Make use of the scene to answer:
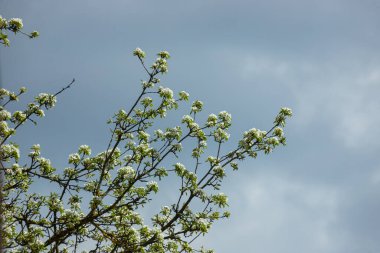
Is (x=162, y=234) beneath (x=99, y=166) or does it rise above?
beneath

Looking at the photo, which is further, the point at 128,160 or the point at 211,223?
the point at 128,160

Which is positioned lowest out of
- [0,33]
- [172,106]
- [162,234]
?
[162,234]

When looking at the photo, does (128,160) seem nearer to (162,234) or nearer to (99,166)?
(99,166)

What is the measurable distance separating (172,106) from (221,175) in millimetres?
2587

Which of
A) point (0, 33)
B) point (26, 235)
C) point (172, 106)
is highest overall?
point (172, 106)

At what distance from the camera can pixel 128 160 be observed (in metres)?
13.0

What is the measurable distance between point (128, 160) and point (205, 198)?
9.04 ft

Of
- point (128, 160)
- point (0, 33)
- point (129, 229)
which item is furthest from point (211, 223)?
point (0, 33)

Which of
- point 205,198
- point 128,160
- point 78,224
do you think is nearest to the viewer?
point 78,224

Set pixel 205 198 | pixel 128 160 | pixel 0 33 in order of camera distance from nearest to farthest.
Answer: pixel 0 33
pixel 205 198
pixel 128 160

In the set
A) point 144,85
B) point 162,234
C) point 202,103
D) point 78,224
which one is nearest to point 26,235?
point 78,224

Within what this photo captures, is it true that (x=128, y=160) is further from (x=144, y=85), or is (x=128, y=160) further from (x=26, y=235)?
(x=26, y=235)

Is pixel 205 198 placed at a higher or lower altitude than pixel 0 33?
lower

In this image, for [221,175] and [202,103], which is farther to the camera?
[202,103]
